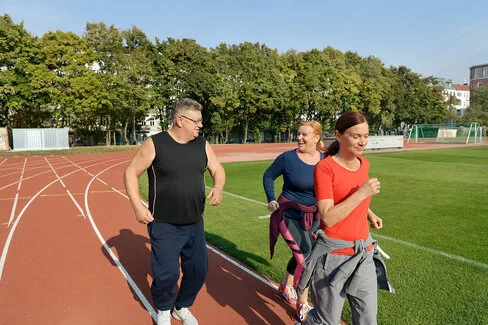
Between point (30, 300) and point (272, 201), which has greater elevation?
point (272, 201)

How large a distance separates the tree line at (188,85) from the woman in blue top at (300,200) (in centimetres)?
3443

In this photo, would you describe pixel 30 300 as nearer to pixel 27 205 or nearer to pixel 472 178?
pixel 27 205

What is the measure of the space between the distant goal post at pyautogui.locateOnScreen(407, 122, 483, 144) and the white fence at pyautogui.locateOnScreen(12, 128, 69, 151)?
44.5m

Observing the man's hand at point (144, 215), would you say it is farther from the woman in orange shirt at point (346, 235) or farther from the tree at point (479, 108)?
the tree at point (479, 108)

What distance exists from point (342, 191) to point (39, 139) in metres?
35.3

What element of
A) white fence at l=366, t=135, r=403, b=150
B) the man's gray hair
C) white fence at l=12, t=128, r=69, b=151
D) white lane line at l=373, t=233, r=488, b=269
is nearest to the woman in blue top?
the man's gray hair

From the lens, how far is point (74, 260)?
5.21 metres

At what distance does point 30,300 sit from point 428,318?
4.47 metres

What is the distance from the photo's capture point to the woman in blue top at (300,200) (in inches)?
126

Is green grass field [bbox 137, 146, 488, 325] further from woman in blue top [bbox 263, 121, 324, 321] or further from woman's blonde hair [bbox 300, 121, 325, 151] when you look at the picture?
woman's blonde hair [bbox 300, 121, 325, 151]

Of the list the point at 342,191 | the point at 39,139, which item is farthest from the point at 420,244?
the point at 39,139

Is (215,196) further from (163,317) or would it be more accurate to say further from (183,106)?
(163,317)

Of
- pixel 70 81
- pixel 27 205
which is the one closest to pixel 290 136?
pixel 70 81

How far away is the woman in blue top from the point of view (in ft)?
10.5
